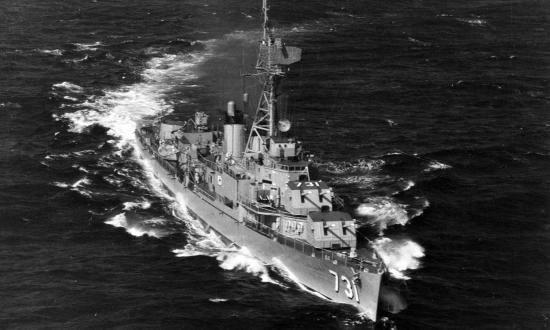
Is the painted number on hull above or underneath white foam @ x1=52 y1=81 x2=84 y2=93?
underneath

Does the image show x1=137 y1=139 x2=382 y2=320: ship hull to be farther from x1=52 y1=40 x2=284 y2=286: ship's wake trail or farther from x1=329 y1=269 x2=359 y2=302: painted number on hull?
x1=52 y1=40 x2=284 y2=286: ship's wake trail

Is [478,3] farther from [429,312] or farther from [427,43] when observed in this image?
[429,312]

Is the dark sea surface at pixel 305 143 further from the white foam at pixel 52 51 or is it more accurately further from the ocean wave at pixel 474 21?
the ocean wave at pixel 474 21

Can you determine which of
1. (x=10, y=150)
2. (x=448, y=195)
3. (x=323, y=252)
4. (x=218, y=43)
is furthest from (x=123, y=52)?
(x=323, y=252)

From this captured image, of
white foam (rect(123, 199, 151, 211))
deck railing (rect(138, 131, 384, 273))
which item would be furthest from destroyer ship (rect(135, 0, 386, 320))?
white foam (rect(123, 199, 151, 211))

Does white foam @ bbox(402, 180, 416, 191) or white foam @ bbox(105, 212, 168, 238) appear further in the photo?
white foam @ bbox(402, 180, 416, 191)

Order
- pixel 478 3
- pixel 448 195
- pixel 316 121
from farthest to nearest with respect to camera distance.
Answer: pixel 478 3, pixel 316 121, pixel 448 195

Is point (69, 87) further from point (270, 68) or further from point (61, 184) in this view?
point (270, 68)
